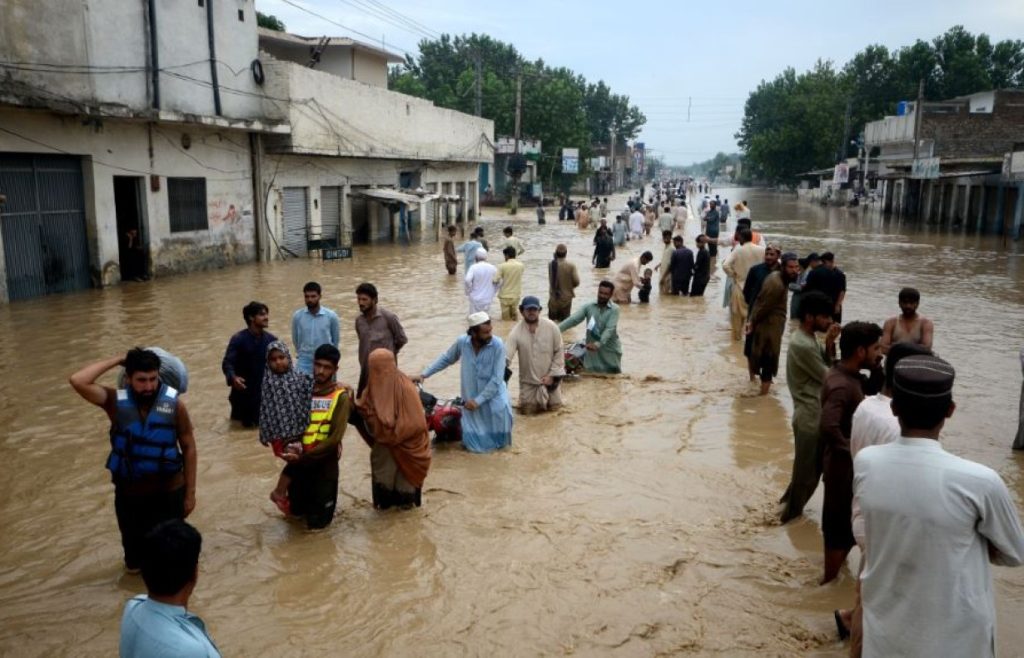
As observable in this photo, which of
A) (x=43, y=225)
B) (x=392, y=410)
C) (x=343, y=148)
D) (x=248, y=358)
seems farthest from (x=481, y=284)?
(x=343, y=148)

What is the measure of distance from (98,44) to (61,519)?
41.7 feet

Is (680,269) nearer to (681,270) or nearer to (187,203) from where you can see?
(681,270)

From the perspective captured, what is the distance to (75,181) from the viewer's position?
626 inches

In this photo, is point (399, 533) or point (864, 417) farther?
point (399, 533)

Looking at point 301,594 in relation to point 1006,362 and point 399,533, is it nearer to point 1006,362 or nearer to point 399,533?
point 399,533

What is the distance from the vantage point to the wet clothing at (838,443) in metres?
4.30

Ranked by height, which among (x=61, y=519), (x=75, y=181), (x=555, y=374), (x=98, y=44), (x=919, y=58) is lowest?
(x=61, y=519)

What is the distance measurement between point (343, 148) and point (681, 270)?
1250 centimetres

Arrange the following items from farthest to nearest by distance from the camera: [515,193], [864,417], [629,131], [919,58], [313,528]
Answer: [629,131] → [919,58] → [515,193] → [313,528] → [864,417]

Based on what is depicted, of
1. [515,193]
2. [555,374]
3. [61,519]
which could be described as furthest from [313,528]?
[515,193]

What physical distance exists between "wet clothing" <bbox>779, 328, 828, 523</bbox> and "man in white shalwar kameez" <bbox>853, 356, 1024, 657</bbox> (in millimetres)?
2593

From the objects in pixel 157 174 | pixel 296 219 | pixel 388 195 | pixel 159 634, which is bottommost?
pixel 159 634

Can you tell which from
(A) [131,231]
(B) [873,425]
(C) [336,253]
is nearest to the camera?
(B) [873,425]

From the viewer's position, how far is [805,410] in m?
5.24
